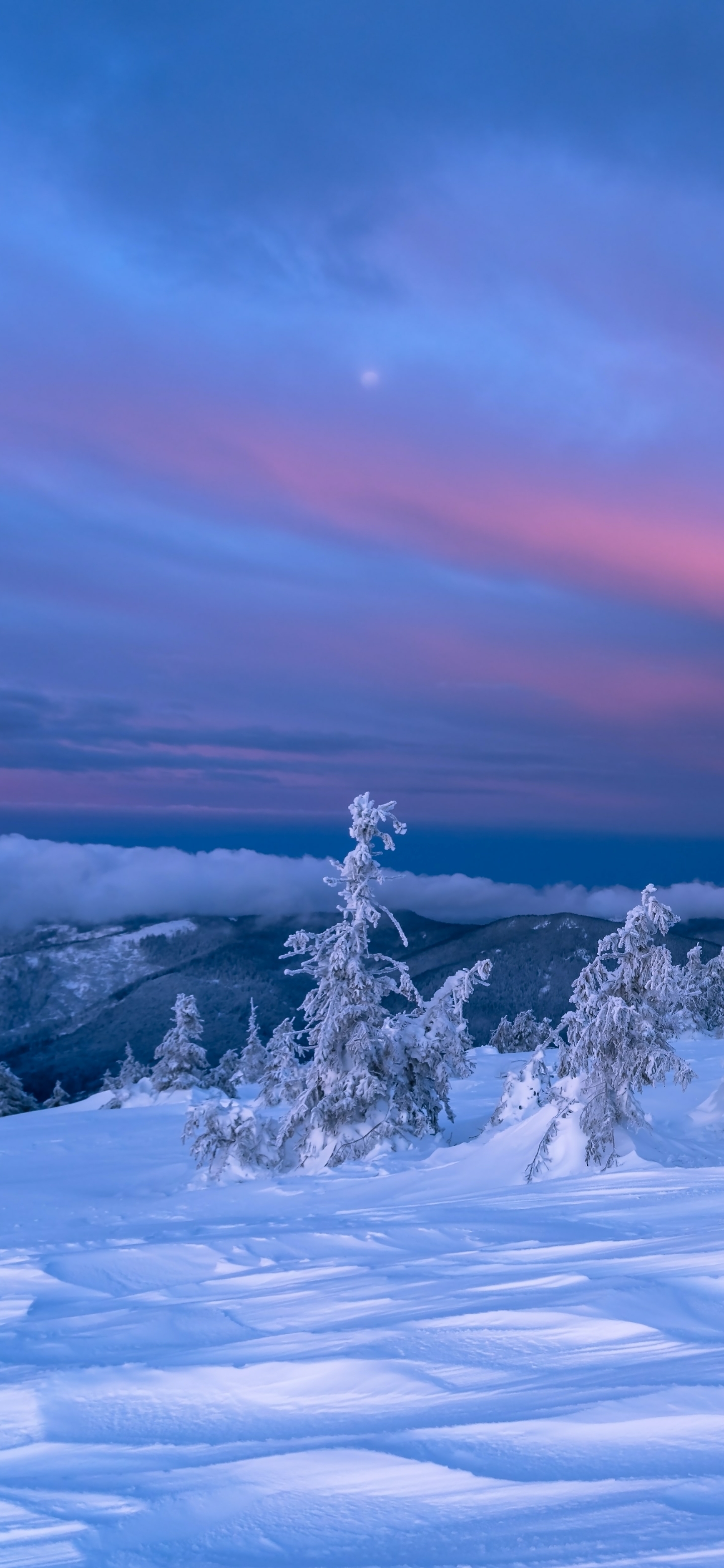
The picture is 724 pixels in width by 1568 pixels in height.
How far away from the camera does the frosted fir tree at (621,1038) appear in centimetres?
1477

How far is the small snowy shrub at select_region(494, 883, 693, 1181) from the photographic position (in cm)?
1477

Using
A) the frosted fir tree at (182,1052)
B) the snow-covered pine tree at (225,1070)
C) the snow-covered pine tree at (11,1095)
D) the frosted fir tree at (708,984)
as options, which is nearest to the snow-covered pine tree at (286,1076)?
the frosted fir tree at (182,1052)

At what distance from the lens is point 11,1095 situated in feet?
170

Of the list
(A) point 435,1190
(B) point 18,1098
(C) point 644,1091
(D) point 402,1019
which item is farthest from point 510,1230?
(B) point 18,1098

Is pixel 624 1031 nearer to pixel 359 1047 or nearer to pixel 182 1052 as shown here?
pixel 359 1047

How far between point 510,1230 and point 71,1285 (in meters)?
3.93

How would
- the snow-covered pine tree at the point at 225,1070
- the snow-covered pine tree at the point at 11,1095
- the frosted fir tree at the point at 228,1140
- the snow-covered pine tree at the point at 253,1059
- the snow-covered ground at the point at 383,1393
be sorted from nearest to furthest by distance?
the snow-covered ground at the point at 383,1393, the frosted fir tree at the point at 228,1140, the snow-covered pine tree at the point at 253,1059, the snow-covered pine tree at the point at 225,1070, the snow-covered pine tree at the point at 11,1095

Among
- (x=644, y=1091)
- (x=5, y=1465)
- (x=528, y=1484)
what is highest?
(x=528, y=1484)

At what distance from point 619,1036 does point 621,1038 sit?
0.04m

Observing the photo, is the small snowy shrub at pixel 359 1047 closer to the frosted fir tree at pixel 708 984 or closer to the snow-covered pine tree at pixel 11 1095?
the frosted fir tree at pixel 708 984

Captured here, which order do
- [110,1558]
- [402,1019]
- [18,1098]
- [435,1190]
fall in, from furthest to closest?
1. [18,1098]
2. [402,1019]
3. [435,1190]
4. [110,1558]

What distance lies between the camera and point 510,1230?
8.77m

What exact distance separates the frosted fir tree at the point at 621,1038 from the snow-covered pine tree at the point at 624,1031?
0.04 feet

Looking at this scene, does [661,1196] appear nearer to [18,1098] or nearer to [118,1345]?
[118,1345]
